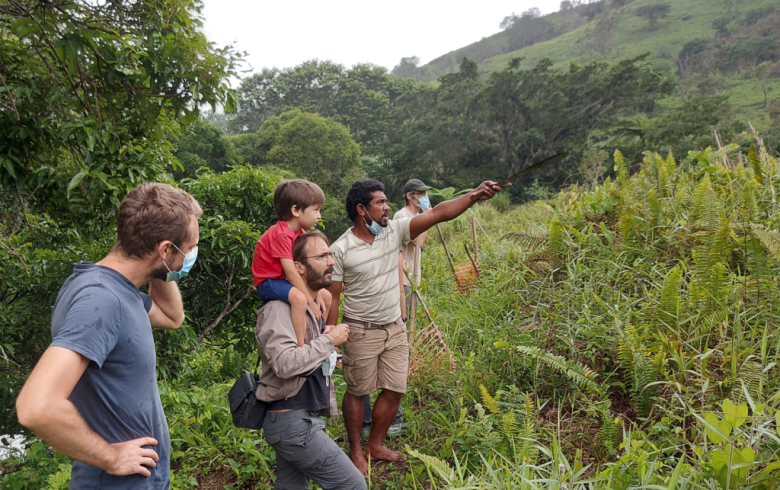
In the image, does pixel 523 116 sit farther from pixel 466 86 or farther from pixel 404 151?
pixel 404 151

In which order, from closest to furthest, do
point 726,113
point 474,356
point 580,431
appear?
1. point 580,431
2. point 474,356
3. point 726,113

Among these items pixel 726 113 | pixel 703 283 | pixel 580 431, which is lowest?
pixel 726 113

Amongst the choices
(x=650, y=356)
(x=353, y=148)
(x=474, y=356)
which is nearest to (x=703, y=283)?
(x=650, y=356)

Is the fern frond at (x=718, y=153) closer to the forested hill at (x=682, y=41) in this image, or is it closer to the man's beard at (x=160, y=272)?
the man's beard at (x=160, y=272)

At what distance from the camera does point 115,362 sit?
1.35m

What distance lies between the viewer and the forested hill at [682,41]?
3466cm

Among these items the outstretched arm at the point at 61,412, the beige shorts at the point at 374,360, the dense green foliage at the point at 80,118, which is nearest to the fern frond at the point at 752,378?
the beige shorts at the point at 374,360

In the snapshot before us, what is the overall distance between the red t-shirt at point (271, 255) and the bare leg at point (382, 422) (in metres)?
1.03

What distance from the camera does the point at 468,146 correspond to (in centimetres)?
2695

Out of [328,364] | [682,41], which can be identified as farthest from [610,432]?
[682,41]

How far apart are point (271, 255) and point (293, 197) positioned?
1.34 ft

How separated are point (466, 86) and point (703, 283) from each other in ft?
86.5

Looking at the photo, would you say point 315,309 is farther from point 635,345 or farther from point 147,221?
point 635,345

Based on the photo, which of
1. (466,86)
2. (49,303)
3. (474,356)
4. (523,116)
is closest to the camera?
(49,303)
